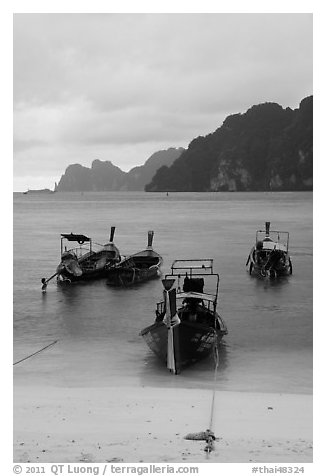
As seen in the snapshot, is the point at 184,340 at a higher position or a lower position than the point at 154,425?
higher

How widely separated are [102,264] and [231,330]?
1688cm

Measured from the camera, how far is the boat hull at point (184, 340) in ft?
55.9

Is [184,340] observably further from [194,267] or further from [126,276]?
[126,276]

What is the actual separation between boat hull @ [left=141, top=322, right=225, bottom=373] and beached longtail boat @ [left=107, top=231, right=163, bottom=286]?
17.3 metres

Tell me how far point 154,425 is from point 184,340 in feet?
18.3

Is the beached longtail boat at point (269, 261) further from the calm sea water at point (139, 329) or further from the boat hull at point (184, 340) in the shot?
the boat hull at point (184, 340)

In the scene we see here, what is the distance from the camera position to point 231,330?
2352cm

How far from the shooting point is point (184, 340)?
17109 mm

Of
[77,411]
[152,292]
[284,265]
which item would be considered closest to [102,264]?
[152,292]

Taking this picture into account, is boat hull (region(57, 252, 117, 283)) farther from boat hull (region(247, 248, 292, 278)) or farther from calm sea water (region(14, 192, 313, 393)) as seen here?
boat hull (region(247, 248, 292, 278))

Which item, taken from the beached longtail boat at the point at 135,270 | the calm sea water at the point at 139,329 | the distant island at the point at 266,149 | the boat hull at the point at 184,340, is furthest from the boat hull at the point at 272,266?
the distant island at the point at 266,149

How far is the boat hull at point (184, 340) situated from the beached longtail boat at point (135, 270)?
17.3 metres

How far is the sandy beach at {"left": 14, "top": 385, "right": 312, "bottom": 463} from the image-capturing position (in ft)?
32.6

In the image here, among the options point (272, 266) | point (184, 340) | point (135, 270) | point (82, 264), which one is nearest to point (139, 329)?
point (184, 340)
